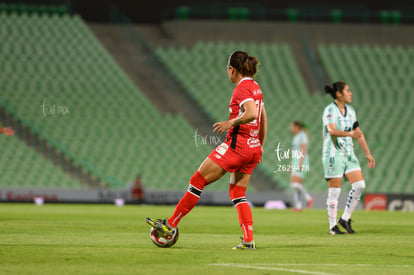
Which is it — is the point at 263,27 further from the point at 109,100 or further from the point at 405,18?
the point at 109,100

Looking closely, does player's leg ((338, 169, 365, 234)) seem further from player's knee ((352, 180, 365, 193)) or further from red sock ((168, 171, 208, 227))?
red sock ((168, 171, 208, 227))

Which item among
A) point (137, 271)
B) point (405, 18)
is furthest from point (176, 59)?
point (137, 271)

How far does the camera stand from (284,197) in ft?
78.3

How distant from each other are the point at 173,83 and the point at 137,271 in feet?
82.6

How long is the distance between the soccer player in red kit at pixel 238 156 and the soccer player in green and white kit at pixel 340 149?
362cm

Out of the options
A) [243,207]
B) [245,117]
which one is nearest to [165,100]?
[243,207]

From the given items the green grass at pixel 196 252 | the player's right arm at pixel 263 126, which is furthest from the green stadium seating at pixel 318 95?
the player's right arm at pixel 263 126

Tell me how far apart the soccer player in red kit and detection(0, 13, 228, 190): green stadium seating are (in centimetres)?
1634

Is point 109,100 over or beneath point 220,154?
over

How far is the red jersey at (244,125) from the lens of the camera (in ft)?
26.5

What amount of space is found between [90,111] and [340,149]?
53.4 ft

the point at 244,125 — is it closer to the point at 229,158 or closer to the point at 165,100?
the point at 229,158

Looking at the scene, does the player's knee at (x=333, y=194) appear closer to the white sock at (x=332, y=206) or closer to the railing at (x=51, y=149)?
the white sock at (x=332, y=206)

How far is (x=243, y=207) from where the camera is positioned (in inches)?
324
